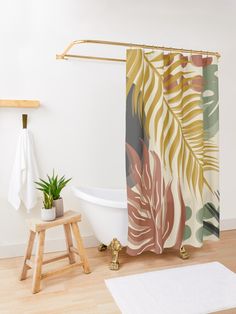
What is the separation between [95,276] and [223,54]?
2.58m

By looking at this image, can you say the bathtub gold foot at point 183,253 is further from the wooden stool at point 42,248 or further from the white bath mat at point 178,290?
the wooden stool at point 42,248

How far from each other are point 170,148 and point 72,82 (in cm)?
108

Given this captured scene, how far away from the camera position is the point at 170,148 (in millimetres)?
2406

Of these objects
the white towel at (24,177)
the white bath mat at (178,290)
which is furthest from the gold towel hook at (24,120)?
the white bath mat at (178,290)

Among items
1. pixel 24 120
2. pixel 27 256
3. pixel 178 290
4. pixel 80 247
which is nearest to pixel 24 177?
pixel 24 120

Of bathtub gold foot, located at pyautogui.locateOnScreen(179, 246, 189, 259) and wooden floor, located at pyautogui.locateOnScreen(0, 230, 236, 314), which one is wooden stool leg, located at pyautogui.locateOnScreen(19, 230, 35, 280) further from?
bathtub gold foot, located at pyautogui.locateOnScreen(179, 246, 189, 259)

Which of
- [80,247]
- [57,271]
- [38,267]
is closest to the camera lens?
[38,267]

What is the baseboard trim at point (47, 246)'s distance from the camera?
2568mm

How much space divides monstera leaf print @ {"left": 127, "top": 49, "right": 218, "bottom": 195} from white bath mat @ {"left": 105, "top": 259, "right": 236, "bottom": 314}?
664 mm

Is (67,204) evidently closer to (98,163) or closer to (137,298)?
(98,163)

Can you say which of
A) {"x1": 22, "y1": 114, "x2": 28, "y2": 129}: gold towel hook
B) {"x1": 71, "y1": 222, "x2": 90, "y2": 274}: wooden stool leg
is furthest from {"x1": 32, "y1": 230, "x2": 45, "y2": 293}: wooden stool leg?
{"x1": 22, "y1": 114, "x2": 28, "y2": 129}: gold towel hook

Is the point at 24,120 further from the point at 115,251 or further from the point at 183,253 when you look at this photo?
the point at 183,253

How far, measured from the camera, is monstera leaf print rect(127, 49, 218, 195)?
7.43 ft

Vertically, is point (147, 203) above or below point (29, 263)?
above
